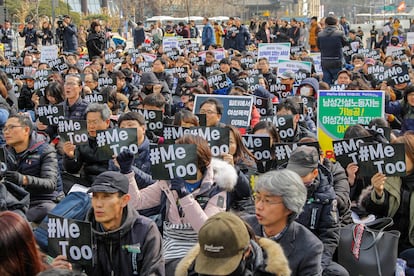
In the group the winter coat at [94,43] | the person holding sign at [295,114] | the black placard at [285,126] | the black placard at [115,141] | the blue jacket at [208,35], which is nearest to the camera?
the black placard at [115,141]

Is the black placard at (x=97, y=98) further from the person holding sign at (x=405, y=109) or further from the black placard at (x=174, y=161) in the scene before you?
the black placard at (x=174, y=161)

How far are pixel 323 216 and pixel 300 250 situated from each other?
45.1 inches

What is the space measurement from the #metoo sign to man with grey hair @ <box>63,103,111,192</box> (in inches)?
102

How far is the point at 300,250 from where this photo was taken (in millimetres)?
4543

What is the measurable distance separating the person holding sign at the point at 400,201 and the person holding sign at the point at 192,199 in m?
1.19

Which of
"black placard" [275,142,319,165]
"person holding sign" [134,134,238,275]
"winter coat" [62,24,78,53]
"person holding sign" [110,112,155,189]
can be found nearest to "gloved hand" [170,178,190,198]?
"person holding sign" [134,134,238,275]

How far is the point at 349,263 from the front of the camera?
5.85 m

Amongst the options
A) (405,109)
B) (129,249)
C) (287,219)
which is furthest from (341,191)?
(405,109)

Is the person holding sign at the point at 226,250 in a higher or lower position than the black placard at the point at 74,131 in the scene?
higher

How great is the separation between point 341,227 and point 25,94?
9.80 meters

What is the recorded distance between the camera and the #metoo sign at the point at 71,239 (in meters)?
4.84

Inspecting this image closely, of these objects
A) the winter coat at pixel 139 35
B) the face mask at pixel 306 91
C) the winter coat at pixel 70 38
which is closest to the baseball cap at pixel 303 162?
the face mask at pixel 306 91

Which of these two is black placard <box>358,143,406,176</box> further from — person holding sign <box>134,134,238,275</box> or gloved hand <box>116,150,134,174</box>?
gloved hand <box>116,150,134,174</box>

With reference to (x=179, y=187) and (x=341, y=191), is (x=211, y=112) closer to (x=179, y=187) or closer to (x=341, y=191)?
(x=341, y=191)
